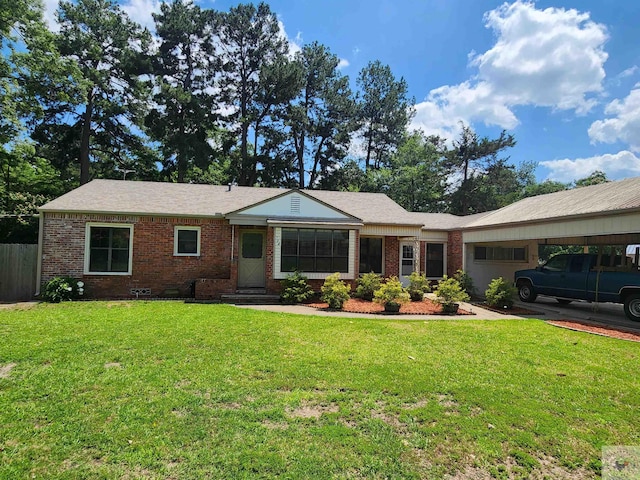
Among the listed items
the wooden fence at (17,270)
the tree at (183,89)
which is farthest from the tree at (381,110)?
the wooden fence at (17,270)

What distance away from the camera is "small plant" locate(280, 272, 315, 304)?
11.7 meters

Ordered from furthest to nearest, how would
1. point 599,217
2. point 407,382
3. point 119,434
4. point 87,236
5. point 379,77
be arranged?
point 379,77 → point 87,236 → point 599,217 → point 407,382 → point 119,434

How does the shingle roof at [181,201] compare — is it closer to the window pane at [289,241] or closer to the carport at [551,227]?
the window pane at [289,241]

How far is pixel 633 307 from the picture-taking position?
10.1 metres

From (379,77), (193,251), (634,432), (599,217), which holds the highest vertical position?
(379,77)

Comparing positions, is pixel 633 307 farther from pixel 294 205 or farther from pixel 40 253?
pixel 40 253

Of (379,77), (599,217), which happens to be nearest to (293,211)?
(599,217)

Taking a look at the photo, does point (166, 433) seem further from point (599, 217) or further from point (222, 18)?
point (222, 18)

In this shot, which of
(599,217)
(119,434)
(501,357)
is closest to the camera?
(119,434)

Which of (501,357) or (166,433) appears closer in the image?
(166,433)

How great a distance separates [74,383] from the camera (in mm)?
4367

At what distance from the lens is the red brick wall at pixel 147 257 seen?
11930 millimetres

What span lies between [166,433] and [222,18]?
112 feet

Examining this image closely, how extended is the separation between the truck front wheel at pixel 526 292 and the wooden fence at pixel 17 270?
60.0 feet
